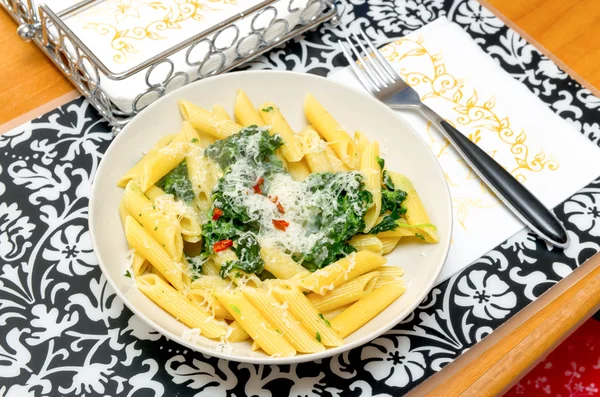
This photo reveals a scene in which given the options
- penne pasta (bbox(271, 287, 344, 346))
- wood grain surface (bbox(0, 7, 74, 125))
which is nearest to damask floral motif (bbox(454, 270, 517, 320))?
penne pasta (bbox(271, 287, 344, 346))

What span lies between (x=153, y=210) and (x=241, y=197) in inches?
7.1

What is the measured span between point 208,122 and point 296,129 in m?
0.24

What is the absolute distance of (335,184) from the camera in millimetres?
1314

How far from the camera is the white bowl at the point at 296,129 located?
1.16 metres

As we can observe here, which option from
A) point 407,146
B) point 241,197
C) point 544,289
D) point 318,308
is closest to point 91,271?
point 241,197

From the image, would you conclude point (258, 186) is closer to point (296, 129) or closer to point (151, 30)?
point (296, 129)

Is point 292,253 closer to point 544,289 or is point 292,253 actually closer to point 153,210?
point 153,210

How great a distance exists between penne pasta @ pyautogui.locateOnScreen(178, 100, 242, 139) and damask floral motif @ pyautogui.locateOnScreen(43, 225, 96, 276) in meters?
0.36

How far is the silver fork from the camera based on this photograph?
143cm

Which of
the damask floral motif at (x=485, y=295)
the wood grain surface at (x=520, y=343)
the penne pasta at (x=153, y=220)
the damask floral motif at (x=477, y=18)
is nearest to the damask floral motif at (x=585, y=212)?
the wood grain surface at (x=520, y=343)

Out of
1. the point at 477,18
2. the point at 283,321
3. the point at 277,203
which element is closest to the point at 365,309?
the point at 283,321

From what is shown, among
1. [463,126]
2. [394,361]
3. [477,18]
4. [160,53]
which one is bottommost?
[394,361]

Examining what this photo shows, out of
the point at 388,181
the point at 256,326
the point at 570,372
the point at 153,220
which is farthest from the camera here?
the point at 570,372

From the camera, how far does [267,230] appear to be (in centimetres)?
128
